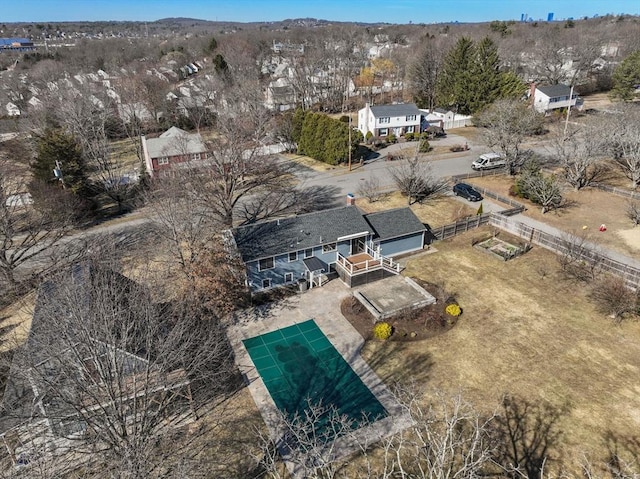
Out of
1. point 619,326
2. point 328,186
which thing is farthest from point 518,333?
point 328,186

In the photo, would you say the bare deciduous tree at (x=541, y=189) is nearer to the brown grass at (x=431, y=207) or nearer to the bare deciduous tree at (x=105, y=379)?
the brown grass at (x=431, y=207)

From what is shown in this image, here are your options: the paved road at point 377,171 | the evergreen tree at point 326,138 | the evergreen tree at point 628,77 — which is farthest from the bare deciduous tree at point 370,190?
the evergreen tree at point 628,77

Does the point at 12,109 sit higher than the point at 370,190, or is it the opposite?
the point at 12,109

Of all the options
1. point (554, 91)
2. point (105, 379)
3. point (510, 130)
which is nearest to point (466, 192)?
point (510, 130)

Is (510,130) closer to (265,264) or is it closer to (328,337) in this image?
(265,264)

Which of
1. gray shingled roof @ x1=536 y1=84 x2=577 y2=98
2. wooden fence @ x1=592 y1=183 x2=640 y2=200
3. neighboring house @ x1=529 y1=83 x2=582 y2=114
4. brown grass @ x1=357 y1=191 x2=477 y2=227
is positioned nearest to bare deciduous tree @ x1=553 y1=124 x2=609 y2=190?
wooden fence @ x1=592 y1=183 x2=640 y2=200

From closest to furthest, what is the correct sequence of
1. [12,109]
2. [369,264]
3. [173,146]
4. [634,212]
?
[369,264] → [634,212] → [173,146] → [12,109]

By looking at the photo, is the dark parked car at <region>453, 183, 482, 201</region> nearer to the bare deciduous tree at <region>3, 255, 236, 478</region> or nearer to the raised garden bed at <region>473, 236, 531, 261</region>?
the raised garden bed at <region>473, 236, 531, 261</region>
